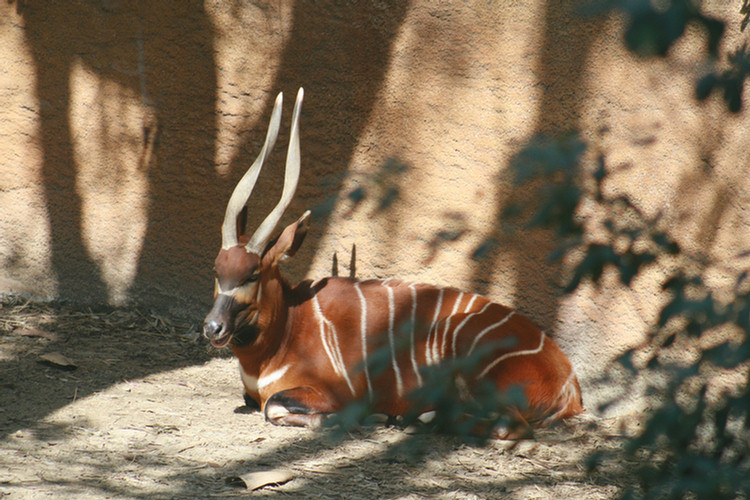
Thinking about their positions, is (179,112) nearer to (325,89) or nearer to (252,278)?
(325,89)

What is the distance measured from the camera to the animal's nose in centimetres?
365

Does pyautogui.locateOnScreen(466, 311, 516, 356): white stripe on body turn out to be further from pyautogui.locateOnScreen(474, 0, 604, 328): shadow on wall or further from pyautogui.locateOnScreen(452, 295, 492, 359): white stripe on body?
pyautogui.locateOnScreen(474, 0, 604, 328): shadow on wall

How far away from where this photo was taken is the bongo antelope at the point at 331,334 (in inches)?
148

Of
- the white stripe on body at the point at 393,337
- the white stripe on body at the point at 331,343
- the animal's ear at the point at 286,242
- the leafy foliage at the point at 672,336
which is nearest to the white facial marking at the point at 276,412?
the white stripe on body at the point at 331,343

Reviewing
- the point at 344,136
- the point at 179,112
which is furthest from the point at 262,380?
the point at 179,112

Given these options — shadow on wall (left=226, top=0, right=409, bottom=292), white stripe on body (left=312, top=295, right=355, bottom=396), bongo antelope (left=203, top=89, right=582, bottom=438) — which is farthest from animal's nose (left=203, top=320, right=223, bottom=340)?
shadow on wall (left=226, top=0, right=409, bottom=292)

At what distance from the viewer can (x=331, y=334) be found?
401cm

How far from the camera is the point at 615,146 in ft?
12.1

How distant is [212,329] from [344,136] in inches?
51.1

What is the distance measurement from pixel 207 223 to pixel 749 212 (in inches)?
111

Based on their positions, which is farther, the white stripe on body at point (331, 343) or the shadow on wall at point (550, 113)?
the white stripe on body at point (331, 343)

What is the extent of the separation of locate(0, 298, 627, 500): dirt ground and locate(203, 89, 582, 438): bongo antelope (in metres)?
0.17

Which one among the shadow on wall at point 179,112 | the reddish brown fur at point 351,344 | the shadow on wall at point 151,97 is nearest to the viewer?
the reddish brown fur at point 351,344

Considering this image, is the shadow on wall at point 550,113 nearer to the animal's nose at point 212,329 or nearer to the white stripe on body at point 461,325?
the white stripe on body at point 461,325
